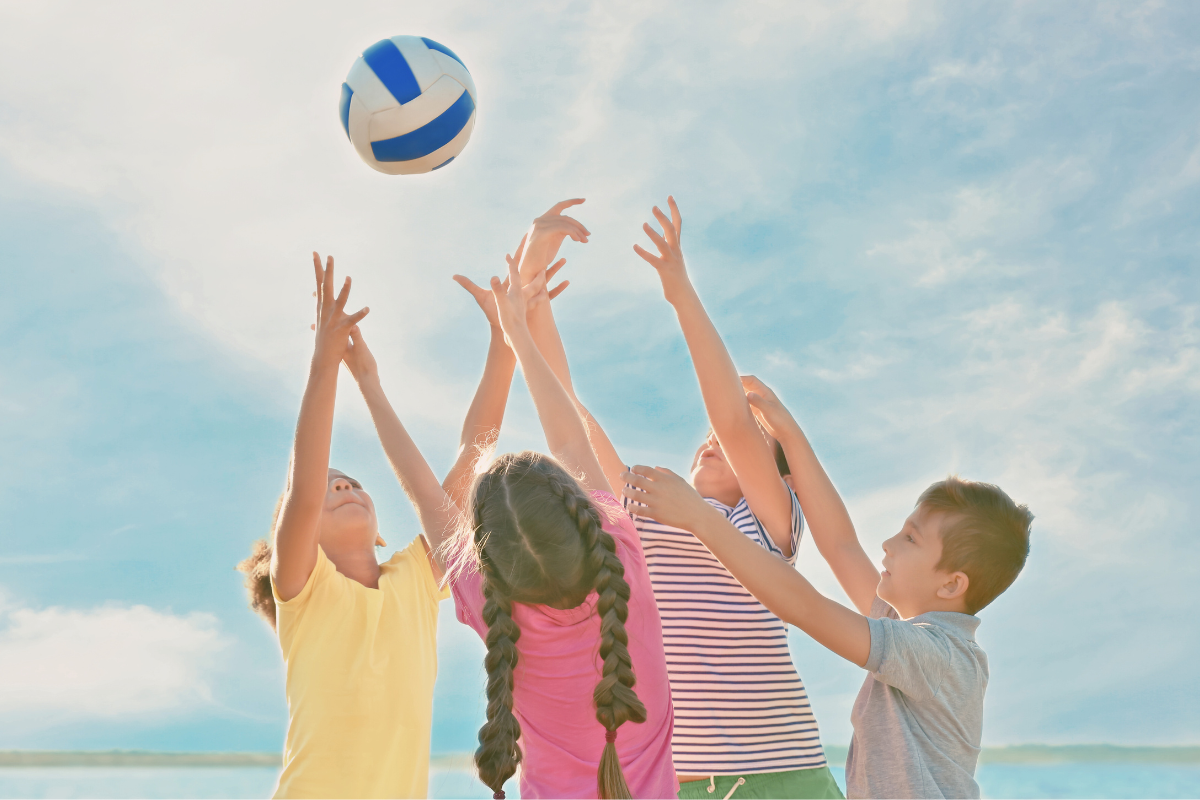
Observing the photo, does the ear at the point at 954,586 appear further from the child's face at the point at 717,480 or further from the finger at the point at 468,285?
the finger at the point at 468,285

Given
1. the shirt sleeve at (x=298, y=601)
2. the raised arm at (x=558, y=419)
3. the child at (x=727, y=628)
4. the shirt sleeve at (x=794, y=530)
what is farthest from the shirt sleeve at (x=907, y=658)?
the shirt sleeve at (x=298, y=601)

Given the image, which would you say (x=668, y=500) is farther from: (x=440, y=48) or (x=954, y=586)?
(x=440, y=48)

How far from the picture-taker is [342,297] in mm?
3199

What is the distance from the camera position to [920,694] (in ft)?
8.45

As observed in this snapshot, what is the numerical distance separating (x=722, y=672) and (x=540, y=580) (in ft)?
2.84

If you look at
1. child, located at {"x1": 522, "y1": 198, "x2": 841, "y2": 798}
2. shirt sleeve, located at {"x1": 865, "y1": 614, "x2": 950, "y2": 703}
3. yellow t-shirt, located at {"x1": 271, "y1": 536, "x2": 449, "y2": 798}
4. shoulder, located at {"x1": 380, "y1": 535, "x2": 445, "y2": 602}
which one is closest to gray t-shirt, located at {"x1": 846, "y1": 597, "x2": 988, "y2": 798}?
shirt sleeve, located at {"x1": 865, "y1": 614, "x2": 950, "y2": 703}

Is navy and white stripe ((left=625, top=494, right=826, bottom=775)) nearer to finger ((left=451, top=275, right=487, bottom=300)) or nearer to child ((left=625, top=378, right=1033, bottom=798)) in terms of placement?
child ((left=625, top=378, right=1033, bottom=798))

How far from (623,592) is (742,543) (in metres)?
0.35

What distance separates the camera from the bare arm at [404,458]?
326 centimetres

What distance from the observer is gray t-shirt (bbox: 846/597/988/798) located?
8.34 ft

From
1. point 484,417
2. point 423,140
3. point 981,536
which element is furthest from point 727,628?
point 423,140

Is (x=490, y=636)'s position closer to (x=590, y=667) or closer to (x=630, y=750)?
(x=590, y=667)

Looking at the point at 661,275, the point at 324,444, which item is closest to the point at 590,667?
the point at 324,444

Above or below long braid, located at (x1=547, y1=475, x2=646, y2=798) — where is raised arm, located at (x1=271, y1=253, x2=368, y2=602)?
above
